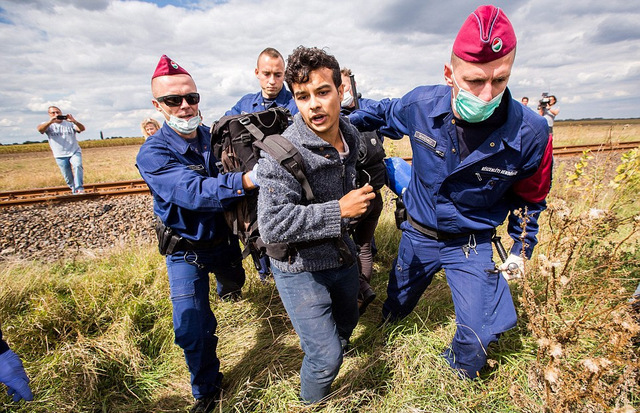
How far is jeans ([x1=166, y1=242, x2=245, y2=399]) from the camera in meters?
2.43

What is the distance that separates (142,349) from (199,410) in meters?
0.95

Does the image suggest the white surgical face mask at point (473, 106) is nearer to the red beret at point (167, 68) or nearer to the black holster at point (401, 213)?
the black holster at point (401, 213)

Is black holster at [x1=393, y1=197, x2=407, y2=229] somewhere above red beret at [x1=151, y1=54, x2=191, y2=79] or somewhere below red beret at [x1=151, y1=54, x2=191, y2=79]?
below

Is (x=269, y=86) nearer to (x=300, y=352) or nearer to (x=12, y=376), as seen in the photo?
(x=300, y=352)

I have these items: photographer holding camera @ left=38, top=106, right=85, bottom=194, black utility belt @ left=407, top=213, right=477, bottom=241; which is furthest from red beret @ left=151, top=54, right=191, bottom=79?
photographer holding camera @ left=38, top=106, right=85, bottom=194

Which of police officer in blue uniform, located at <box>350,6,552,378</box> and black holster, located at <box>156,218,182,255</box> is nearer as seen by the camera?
police officer in blue uniform, located at <box>350,6,552,378</box>

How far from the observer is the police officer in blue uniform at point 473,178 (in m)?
2.19

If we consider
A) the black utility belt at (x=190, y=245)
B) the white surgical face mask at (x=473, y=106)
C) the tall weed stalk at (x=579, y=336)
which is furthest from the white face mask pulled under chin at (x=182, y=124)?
the tall weed stalk at (x=579, y=336)

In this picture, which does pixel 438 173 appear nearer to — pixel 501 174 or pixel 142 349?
pixel 501 174

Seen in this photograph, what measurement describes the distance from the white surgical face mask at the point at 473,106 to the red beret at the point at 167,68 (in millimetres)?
2100

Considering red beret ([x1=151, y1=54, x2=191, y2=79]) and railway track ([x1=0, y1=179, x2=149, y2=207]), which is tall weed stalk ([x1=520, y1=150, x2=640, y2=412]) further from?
railway track ([x1=0, y1=179, x2=149, y2=207])

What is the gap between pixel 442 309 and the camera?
3234mm

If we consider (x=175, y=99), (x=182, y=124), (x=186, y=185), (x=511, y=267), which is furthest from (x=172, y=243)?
(x=511, y=267)

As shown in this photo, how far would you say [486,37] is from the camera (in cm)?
207
